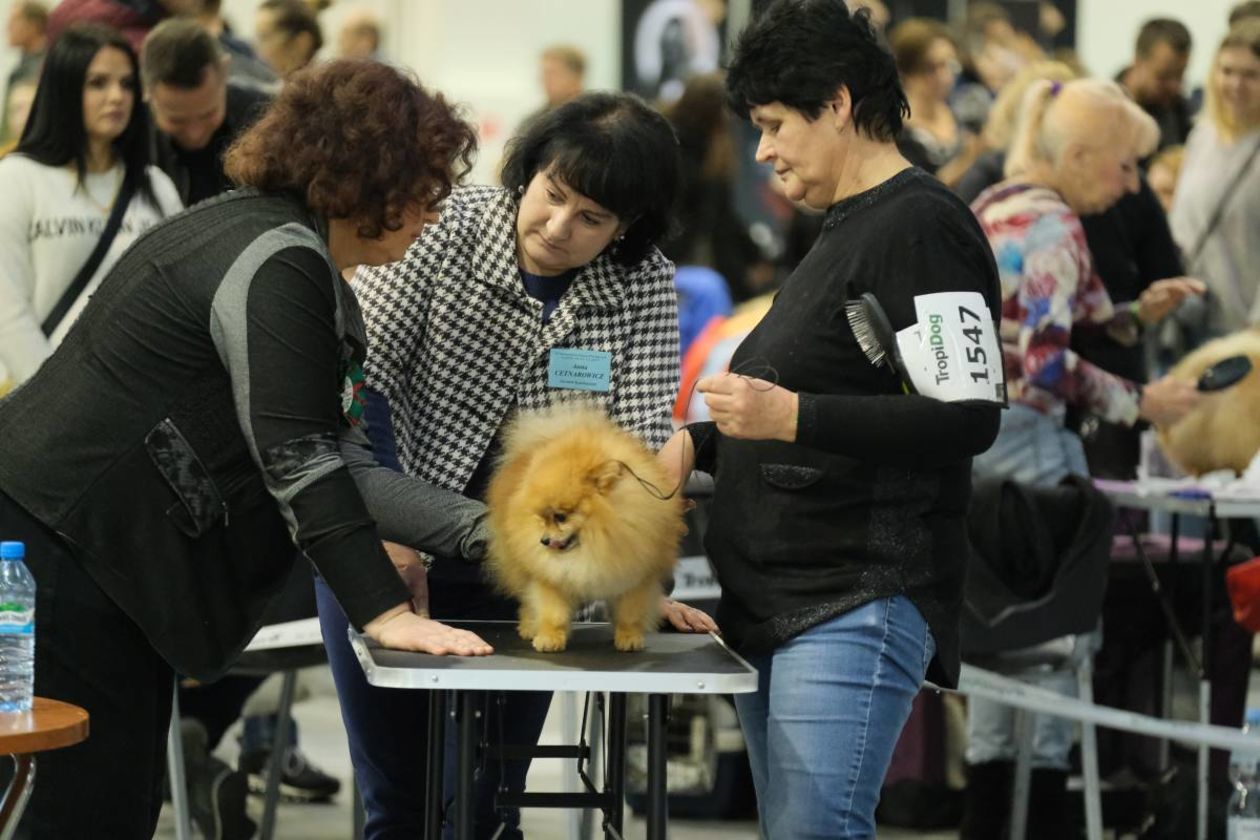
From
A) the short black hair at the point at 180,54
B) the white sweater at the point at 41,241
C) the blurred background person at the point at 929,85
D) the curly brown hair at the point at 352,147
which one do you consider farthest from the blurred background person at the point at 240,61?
the curly brown hair at the point at 352,147

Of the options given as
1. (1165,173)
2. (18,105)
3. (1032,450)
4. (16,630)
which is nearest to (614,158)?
(16,630)

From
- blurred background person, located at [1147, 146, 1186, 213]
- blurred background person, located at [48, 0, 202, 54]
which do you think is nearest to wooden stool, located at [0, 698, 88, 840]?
blurred background person, located at [48, 0, 202, 54]

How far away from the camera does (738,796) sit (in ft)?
15.9

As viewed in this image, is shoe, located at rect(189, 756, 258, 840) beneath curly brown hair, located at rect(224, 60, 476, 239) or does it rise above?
beneath

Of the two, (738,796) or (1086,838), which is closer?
(1086,838)

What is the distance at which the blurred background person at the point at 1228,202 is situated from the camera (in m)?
6.07

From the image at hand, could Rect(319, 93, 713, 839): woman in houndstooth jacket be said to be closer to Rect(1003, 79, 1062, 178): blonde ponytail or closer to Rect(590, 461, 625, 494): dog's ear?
Rect(590, 461, 625, 494): dog's ear

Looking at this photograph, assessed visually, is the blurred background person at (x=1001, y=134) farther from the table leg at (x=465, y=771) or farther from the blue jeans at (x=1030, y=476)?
the table leg at (x=465, y=771)

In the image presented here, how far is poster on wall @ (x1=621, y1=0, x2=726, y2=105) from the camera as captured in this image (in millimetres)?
10492

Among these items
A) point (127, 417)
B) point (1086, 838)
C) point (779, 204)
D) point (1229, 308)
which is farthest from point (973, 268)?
point (779, 204)

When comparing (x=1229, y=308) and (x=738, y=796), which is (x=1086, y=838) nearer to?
(x=738, y=796)

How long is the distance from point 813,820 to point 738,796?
2.53 m

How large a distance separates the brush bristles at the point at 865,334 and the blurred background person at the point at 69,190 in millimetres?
2487

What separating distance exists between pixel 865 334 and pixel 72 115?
2851 mm
